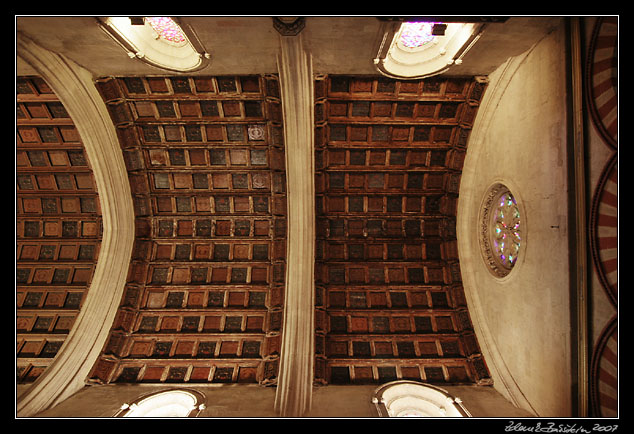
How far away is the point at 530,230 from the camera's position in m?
7.26

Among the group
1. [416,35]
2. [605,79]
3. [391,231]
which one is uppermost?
[416,35]

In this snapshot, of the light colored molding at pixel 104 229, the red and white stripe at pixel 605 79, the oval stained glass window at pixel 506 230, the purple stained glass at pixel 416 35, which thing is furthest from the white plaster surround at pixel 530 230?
the light colored molding at pixel 104 229

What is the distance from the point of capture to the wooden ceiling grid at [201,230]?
8945 millimetres

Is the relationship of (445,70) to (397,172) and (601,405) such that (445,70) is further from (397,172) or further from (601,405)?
(601,405)

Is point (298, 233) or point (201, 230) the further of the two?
point (201, 230)

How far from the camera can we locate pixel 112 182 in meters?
9.81

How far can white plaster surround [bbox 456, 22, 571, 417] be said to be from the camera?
20.9 ft

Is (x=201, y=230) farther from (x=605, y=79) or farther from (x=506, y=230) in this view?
(x=605, y=79)

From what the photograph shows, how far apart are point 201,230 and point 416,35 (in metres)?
8.82

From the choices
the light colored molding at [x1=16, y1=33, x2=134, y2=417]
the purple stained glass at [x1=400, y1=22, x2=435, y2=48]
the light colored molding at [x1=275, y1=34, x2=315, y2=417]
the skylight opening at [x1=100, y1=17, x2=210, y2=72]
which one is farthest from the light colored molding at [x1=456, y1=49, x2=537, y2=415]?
the light colored molding at [x1=16, y1=33, x2=134, y2=417]

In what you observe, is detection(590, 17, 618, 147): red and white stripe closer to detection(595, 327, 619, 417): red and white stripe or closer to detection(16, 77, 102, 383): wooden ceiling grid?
detection(595, 327, 619, 417): red and white stripe

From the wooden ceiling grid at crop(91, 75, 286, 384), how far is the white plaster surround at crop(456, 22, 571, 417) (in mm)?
6051

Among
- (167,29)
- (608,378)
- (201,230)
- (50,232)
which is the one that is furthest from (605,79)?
(50,232)

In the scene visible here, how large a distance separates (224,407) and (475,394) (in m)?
6.57
